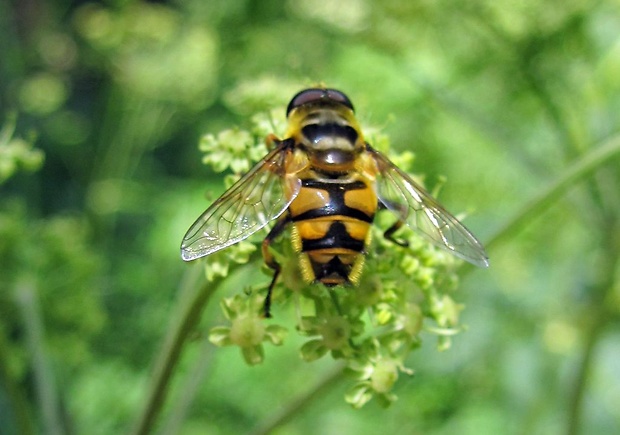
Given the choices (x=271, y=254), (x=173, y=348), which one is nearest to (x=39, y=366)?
(x=173, y=348)

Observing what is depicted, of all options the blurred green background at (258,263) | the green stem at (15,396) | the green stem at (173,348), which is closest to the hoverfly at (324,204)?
the green stem at (173,348)

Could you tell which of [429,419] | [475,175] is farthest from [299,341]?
[475,175]

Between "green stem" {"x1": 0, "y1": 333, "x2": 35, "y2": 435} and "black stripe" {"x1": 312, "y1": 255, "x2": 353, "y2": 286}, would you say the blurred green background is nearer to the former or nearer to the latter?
"green stem" {"x1": 0, "y1": 333, "x2": 35, "y2": 435}

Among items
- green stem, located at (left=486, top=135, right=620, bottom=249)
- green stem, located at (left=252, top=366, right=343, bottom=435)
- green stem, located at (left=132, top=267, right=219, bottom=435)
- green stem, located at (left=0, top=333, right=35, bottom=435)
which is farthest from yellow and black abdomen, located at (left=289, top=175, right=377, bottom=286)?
green stem, located at (left=0, top=333, right=35, bottom=435)

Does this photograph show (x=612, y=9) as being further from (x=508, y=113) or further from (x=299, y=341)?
(x=299, y=341)

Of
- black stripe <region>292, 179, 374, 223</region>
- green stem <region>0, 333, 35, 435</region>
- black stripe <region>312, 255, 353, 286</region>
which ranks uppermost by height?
green stem <region>0, 333, 35, 435</region>

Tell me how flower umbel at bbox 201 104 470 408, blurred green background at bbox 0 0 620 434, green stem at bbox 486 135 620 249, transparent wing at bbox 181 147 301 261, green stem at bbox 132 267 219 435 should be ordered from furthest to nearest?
blurred green background at bbox 0 0 620 434
green stem at bbox 486 135 620 249
green stem at bbox 132 267 219 435
flower umbel at bbox 201 104 470 408
transparent wing at bbox 181 147 301 261
